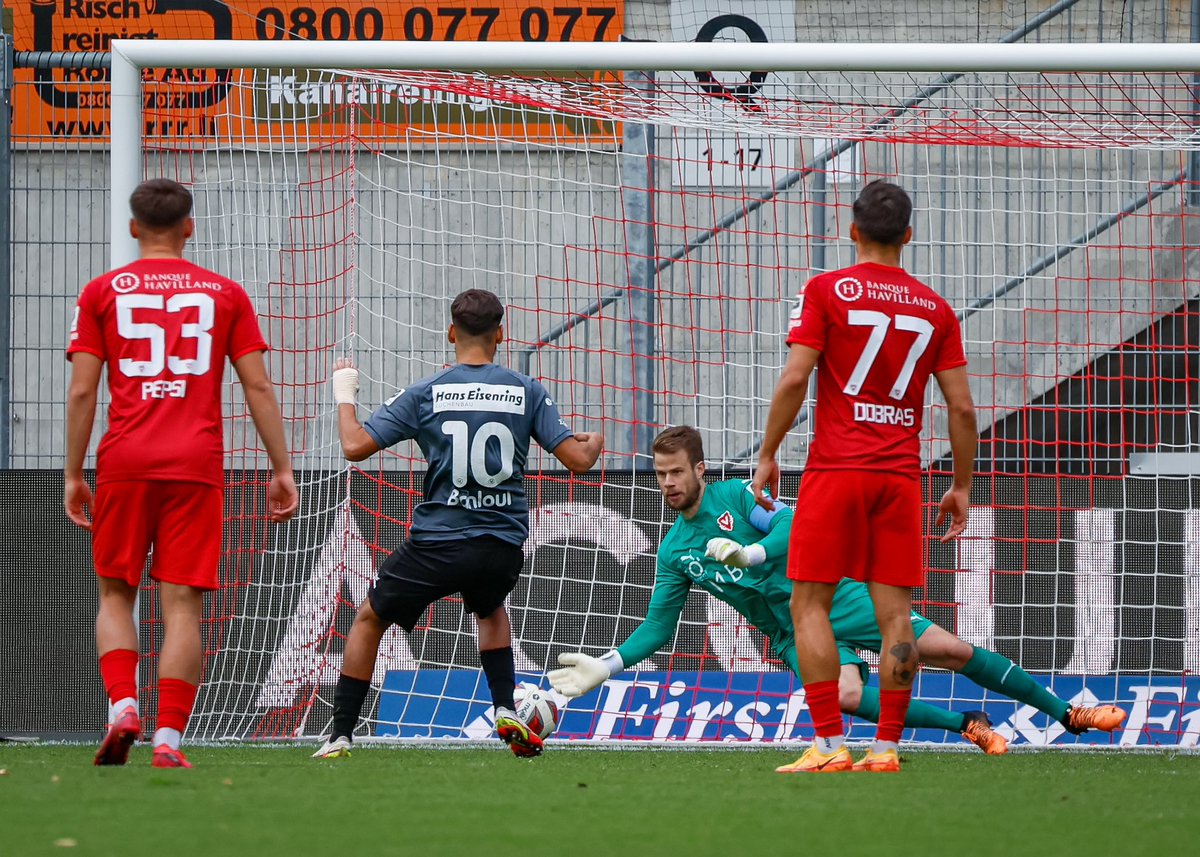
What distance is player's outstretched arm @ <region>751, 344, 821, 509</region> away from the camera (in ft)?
14.2

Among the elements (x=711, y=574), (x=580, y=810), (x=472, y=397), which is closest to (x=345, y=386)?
(x=472, y=397)

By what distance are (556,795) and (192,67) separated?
3.65 metres

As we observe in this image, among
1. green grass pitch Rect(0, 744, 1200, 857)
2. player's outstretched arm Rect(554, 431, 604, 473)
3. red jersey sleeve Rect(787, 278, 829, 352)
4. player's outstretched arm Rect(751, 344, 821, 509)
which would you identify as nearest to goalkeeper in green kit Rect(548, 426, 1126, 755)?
player's outstretched arm Rect(554, 431, 604, 473)

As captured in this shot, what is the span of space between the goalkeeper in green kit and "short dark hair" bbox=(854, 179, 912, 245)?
127cm

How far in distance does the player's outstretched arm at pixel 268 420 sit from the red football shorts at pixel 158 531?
0.22m

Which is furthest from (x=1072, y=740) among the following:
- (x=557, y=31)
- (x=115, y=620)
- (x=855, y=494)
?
(x=557, y=31)

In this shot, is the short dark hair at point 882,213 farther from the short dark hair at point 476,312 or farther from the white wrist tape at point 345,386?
the white wrist tape at point 345,386

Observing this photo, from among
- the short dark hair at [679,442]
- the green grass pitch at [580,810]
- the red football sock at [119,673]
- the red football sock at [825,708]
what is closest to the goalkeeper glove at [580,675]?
the green grass pitch at [580,810]

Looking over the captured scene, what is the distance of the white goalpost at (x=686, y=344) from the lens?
6.68 metres

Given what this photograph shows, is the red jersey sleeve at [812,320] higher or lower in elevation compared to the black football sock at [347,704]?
higher

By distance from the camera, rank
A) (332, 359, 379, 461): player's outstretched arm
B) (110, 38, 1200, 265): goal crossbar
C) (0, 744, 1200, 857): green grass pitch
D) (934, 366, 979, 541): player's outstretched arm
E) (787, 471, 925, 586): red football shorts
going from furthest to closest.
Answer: (110, 38, 1200, 265): goal crossbar, (332, 359, 379, 461): player's outstretched arm, (934, 366, 979, 541): player's outstretched arm, (787, 471, 925, 586): red football shorts, (0, 744, 1200, 857): green grass pitch

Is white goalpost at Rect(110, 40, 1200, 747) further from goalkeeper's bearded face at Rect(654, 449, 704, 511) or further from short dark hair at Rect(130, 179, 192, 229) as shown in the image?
short dark hair at Rect(130, 179, 192, 229)

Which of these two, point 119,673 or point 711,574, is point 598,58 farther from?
point 119,673

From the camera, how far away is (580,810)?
339cm
